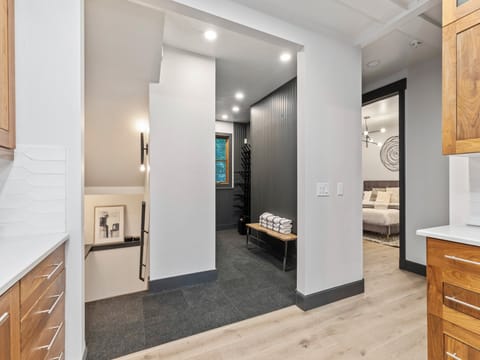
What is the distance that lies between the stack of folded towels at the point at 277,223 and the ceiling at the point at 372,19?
2372 mm

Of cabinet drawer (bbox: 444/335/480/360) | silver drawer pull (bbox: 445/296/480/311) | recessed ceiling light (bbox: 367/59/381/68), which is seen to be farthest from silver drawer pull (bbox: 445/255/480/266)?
recessed ceiling light (bbox: 367/59/381/68)

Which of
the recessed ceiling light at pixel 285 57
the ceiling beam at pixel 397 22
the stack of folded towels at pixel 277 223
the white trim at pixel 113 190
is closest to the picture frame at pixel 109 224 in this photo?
the white trim at pixel 113 190

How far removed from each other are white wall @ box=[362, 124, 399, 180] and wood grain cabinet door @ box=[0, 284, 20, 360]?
26.5 feet

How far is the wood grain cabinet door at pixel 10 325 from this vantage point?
2.34 ft

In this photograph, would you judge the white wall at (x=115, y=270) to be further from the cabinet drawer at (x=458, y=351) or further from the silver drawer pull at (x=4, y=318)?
the cabinet drawer at (x=458, y=351)

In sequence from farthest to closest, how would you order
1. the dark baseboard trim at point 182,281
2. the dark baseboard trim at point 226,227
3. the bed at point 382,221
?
the dark baseboard trim at point 226,227
the bed at point 382,221
the dark baseboard trim at point 182,281

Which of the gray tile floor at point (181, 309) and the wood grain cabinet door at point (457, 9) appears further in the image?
the gray tile floor at point (181, 309)

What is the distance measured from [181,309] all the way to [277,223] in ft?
6.02

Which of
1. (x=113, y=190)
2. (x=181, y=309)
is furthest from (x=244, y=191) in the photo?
(x=181, y=309)

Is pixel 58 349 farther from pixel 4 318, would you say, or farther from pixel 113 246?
pixel 113 246

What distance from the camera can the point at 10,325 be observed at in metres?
0.76

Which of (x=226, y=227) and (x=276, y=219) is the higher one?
(x=276, y=219)


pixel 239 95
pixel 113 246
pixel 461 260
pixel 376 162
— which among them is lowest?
pixel 113 246

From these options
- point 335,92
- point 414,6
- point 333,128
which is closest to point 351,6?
point 414,6
